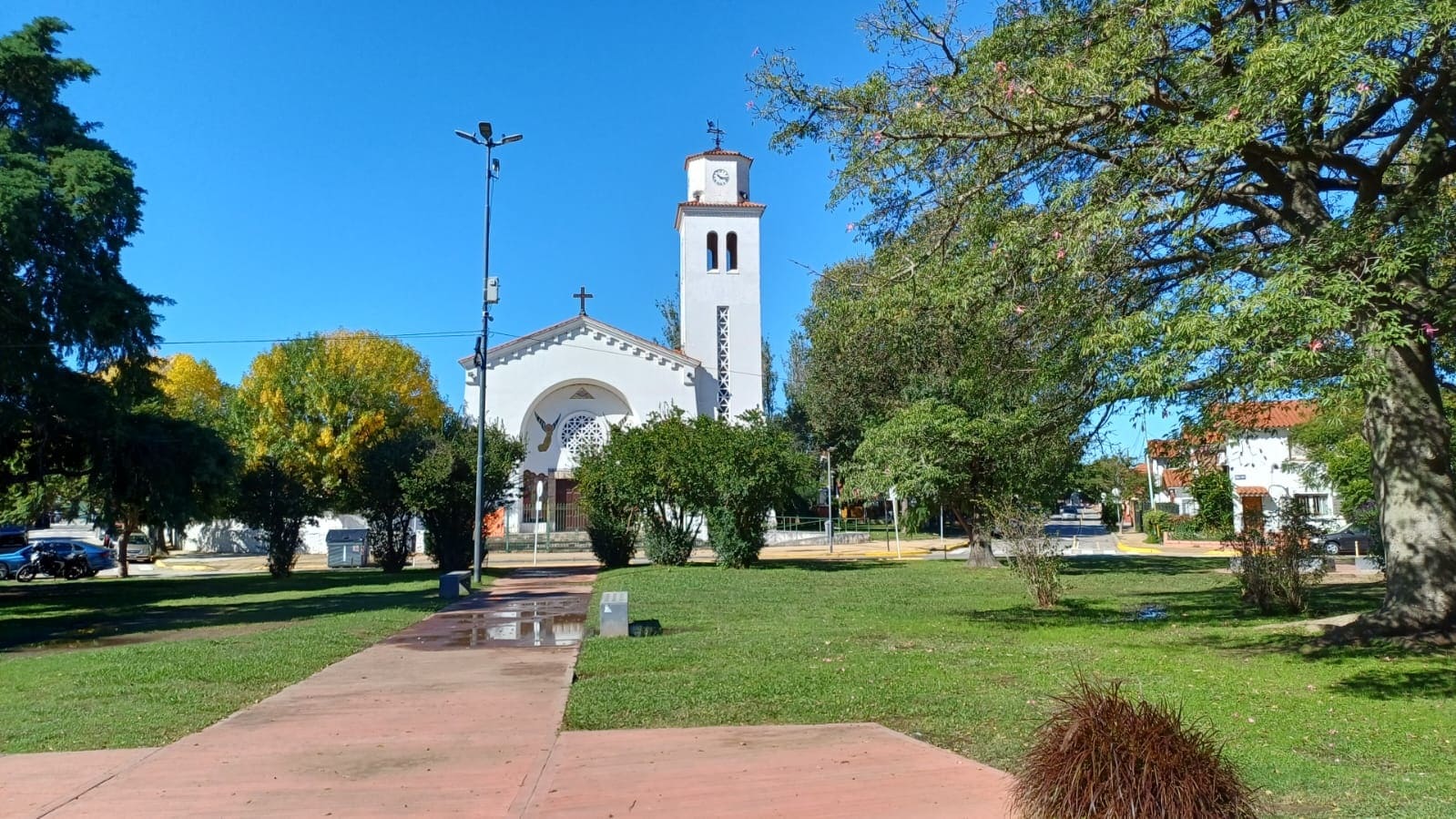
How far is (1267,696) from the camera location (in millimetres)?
8141

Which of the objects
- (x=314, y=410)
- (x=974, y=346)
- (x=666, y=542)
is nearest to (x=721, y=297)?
(x=314, y=410)

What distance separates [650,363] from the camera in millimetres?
49719

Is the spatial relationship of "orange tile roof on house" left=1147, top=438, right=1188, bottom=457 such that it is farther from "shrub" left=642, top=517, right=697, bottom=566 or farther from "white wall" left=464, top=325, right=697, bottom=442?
"white wall" left=464, top=325, right=697, bottom=442

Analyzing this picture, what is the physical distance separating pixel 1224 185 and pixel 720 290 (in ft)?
132

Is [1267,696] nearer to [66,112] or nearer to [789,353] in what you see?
[66,112]

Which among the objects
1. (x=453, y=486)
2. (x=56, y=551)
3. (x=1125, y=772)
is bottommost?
(x=1125, y=772)

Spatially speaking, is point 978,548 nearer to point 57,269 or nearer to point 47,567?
point 57,269

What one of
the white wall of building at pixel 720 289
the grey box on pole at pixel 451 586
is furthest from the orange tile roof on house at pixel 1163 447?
the white wall of building at pixel 720 289

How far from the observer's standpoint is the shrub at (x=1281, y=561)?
1438cm

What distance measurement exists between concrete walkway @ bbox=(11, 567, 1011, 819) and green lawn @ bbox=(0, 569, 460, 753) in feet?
1.99

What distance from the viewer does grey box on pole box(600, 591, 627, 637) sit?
12406 millimetres

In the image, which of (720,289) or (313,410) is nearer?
(313,410)

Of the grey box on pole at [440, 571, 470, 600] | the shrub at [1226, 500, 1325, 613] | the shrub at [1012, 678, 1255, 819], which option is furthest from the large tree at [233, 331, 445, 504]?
the shrub at [1012, 678, 1255, 819]

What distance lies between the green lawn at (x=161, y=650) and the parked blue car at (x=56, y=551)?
11.4 m
